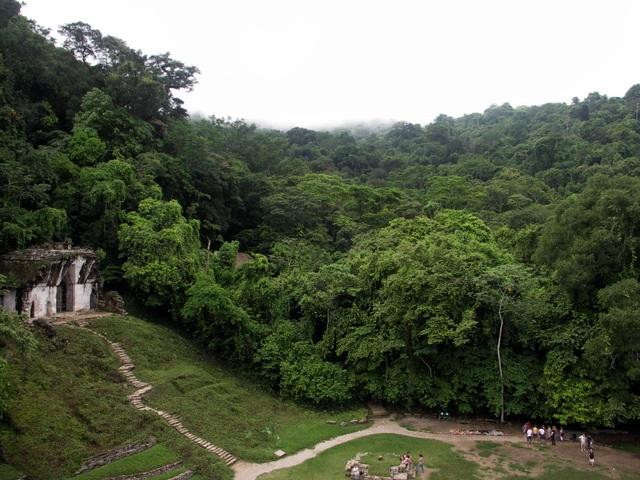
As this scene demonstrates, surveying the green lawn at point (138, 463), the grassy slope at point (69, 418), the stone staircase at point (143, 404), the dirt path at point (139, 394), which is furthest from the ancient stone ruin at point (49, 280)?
the green lawn at point (138, 463)

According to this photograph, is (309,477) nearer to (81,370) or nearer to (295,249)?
(81,370)

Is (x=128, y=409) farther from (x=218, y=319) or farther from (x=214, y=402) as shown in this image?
(x=218, y=319)

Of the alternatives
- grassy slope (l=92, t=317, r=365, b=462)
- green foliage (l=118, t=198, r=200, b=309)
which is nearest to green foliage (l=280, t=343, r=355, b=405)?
grassy slope (l=92, t=317, r=365, b=462)

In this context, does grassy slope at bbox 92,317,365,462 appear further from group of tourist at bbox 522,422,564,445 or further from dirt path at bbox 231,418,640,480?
group of tourist at bbox 522,422,564,445

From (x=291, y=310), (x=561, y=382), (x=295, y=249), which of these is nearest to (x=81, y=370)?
(x=291, y=310)

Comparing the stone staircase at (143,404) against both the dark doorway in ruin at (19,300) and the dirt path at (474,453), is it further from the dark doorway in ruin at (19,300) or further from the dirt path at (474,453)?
the dark doorway in ruin at (19,300)

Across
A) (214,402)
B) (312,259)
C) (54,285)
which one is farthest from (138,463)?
(312,259)
